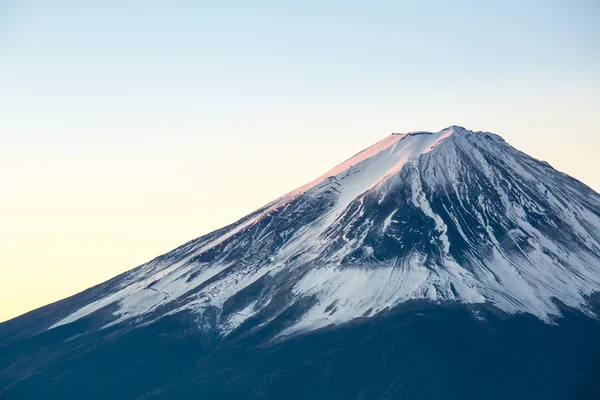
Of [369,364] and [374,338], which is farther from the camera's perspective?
[374,338]

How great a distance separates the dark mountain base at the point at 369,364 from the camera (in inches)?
6747

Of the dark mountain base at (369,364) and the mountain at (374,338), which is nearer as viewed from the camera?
the dark mountain base at (369,364)

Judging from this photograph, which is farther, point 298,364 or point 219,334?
point 219,334

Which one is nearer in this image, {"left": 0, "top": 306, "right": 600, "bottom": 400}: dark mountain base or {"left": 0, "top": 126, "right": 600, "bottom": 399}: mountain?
{"left": 0, "top": 306, "right": 600, "bottom": 400}: dark mountain base

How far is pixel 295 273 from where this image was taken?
653 feet

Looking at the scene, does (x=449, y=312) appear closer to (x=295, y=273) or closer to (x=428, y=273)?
(x=428, y=273)

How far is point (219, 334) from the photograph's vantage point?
192m

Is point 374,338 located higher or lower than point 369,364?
higher

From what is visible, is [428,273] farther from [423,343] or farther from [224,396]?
[224,396]

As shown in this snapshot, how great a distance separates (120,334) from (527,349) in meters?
61.8

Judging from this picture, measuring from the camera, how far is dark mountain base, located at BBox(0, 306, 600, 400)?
562 feet

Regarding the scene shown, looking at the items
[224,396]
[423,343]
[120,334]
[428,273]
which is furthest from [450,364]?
[120,334]

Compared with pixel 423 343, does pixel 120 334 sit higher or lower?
higher

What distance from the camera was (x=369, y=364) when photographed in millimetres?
176875
